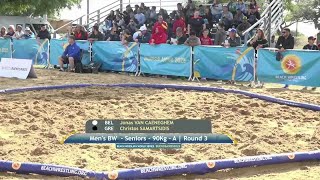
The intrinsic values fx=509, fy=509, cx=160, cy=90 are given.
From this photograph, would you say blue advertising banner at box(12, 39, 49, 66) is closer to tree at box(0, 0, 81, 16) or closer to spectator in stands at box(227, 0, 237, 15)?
tree at box(0, 0, 81, 16)

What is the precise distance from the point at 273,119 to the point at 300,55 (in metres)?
4.87

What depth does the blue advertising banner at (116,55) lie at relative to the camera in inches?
650

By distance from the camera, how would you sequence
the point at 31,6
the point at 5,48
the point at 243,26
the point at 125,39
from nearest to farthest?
1. the point at 125,39
2. the point at 243,26
3. the point at 5,48
4. the point at 31,6

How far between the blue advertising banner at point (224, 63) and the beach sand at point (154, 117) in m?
1.04

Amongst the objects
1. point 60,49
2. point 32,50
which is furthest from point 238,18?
point 32,50

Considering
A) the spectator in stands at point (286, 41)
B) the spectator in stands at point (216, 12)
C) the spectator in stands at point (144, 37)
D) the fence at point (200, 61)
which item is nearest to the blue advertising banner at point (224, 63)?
the fence at point (200, 61)

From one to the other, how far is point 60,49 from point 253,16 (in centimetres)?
706

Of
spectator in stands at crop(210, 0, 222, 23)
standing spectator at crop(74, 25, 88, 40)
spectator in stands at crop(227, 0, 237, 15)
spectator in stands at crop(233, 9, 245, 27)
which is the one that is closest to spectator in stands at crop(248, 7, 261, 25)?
spectator in stands at crop(233, 9, 245, 27)

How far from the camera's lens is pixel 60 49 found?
1867 centimetres

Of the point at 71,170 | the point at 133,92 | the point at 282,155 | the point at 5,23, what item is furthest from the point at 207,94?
the point at 5,23

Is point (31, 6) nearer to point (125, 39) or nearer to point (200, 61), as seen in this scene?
point (125, 39)

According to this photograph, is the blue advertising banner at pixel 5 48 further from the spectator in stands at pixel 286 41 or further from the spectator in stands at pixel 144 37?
the spectator in stands at pixel 286 41

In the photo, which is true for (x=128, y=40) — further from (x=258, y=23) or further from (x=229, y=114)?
(x=229, y=114)

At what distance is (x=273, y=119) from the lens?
339 inches
